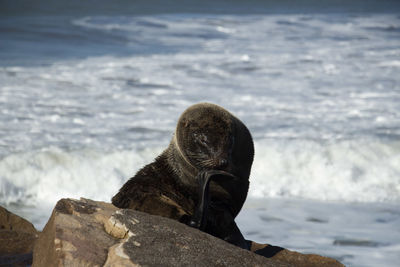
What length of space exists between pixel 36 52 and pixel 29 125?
24.6 ft

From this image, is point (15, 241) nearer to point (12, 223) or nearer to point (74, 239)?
point (12, 223)

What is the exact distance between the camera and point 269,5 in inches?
1246

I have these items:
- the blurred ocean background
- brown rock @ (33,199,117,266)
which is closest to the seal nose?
brown rock @ (33,199,117,266)

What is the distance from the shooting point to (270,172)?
316 inches

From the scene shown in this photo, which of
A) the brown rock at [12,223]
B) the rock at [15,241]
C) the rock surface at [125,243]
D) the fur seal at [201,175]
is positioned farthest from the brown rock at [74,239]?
the brown rock at [12,223]

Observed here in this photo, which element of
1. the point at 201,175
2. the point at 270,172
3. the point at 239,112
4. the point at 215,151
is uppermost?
the point at 215,151

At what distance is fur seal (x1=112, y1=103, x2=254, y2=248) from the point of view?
4.04 meters

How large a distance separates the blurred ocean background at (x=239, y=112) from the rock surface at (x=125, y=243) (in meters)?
2.33

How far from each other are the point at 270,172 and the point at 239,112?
3.08 m

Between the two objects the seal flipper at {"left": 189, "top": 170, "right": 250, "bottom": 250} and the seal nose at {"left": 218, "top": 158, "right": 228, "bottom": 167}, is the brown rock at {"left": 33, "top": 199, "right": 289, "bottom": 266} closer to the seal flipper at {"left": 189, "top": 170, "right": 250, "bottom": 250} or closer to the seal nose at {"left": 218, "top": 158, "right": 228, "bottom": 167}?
the seal flipper at {"left": 189, "top": 170, "right": 250, "bottom": 250}

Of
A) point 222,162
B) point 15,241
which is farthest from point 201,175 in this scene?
point 15,241

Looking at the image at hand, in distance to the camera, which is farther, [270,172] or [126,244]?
[270,172]

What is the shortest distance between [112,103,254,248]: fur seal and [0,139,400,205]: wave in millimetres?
3128

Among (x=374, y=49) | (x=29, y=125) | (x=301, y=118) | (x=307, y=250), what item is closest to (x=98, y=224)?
(x=307, y=250)
